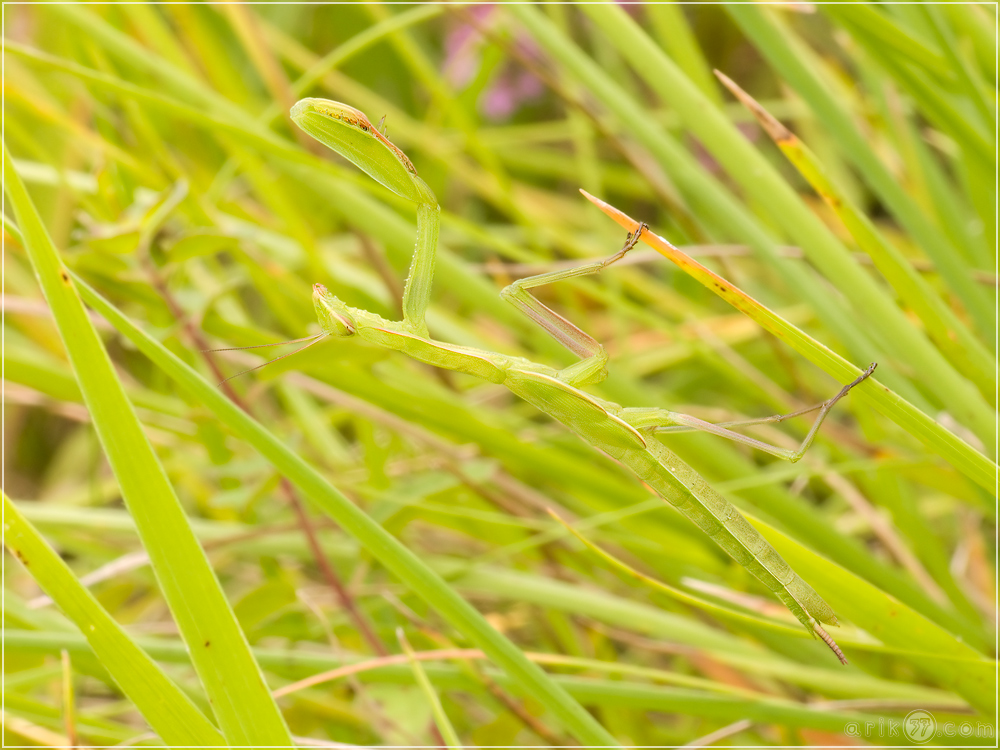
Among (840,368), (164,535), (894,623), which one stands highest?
(164,535)

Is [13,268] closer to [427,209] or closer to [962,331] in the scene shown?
[427,209]

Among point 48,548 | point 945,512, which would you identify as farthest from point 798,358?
point 48,548

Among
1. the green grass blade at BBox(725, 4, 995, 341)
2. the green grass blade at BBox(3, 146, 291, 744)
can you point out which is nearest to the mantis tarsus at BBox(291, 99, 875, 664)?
the green grass blade at BBox(3, 146, 291, 744)

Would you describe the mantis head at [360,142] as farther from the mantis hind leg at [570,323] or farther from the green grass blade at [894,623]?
the green grass blade at [894,623]

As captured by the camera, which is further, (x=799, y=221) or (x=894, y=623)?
(x=799, y=221)

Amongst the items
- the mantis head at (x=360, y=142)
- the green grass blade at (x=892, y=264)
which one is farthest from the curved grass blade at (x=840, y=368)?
the green grass blade at (x=892, y=264)

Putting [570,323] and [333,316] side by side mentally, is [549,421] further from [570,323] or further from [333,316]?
[333,316]

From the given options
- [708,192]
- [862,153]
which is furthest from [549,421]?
[862,153]
